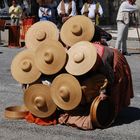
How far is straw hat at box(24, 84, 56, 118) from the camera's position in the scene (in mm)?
6559

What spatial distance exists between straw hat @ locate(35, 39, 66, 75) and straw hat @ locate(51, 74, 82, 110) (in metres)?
0.14

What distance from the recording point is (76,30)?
22.0ft

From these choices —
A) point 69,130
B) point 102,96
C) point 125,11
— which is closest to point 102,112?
point 102,96

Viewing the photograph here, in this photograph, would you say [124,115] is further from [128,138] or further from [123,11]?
[123,11]

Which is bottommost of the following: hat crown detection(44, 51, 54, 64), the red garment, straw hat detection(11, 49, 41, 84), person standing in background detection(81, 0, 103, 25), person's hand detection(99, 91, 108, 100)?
the red garment

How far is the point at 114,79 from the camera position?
6559mm

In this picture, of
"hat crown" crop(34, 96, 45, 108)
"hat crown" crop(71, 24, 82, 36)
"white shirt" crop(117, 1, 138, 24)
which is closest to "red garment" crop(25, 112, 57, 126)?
"hat crown" crop(34, 96, 45, 108)

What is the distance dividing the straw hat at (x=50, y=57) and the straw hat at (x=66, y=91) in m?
0.14

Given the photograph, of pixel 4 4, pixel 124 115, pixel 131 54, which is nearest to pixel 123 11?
pixel 131 54

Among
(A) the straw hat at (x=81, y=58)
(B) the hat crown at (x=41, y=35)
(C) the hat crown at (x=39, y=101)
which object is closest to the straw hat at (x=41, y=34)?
(B) the hat crown at (x=41, y=35)

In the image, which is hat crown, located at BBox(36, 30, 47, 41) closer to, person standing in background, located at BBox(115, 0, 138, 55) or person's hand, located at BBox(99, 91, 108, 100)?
person's hand, located at BBox(99, 91, 108, 100)

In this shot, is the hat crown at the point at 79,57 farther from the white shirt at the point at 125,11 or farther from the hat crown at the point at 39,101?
the white shirt at the point at 125,11

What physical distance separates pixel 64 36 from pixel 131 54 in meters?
8.42

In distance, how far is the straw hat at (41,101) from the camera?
6559 mm
